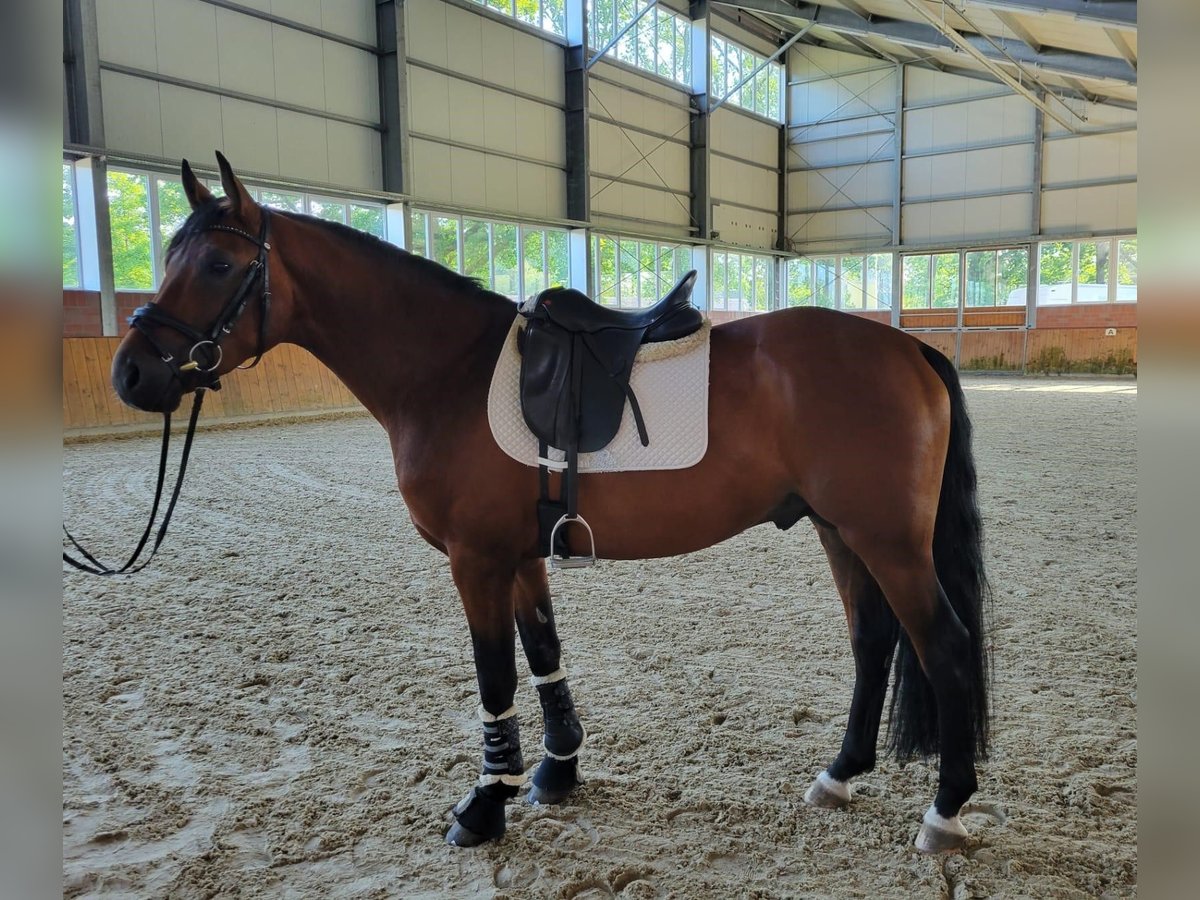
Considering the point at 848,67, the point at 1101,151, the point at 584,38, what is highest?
the point at 848,67

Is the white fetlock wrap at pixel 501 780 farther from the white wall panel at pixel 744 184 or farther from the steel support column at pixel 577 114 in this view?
the white wall panel at pixel 744 184

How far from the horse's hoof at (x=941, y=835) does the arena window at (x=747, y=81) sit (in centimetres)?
1977

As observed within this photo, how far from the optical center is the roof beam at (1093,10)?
10188 millimetres

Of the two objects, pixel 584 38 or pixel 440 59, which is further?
pixel 584 38

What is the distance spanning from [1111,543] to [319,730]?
443cm

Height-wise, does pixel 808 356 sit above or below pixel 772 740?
above

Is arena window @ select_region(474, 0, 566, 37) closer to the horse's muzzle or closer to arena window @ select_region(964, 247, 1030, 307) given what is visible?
arena window @ select_region(964, 247, 1030, 307)

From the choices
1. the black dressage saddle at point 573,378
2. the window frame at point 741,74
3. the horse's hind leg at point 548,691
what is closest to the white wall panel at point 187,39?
the black dressage saddle at point 573,378

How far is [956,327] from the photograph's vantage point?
67.3ft

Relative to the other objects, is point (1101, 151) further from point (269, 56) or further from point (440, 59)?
point (269, 56)

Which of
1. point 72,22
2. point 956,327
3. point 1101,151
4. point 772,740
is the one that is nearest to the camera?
point 772,740

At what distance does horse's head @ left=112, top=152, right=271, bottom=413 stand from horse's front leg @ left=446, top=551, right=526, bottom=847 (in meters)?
0.79

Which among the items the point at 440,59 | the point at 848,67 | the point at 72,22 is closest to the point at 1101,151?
the point at 848,67

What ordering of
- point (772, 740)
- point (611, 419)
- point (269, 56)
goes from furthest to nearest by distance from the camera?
point (269, 56) < point (772, 740) < point (611, 419)
